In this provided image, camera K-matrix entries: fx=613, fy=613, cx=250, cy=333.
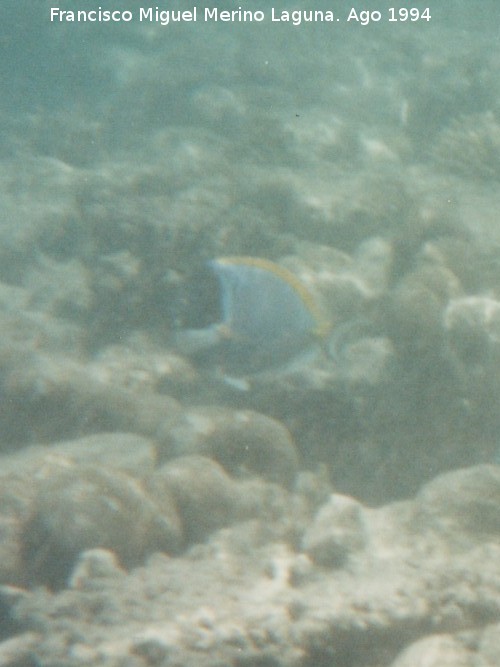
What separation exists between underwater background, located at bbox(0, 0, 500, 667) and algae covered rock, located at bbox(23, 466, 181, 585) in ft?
0.03

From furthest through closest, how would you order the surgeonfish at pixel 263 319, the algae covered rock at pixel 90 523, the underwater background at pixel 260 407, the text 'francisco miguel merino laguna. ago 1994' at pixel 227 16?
the text 'francisco miguel merino laguna. ago 1994' at pixel 227 16 → the surgeonfish at pixel 263 319 → the algae covered rock at pixel 90 523 → the underwater background at pixel 260 407

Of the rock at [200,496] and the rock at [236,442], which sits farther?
the rock at [236,442]

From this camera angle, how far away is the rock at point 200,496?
3217mm

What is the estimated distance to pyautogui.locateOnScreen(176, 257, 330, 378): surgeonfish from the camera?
312 cm

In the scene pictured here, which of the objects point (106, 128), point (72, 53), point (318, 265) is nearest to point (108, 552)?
point (318, 265)

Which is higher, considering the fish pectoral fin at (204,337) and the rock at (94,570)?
the fish pectoral fin at (204,337)

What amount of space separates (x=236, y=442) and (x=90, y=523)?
119 centimetres

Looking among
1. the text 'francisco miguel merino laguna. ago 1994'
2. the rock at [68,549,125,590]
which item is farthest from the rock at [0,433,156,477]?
the text 'francisco miguel merino laguna. ago 1994'

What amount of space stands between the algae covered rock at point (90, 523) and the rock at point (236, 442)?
0.60m

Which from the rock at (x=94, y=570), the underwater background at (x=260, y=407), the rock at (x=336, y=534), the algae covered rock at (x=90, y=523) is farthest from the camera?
the rock at (x=336, y=534)

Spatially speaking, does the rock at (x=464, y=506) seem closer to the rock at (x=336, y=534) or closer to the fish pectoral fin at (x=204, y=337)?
the rock at (x=336, y=534)

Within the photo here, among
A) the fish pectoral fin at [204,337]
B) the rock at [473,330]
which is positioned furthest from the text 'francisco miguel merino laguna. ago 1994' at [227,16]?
the fish pectoral fin at [204,337]

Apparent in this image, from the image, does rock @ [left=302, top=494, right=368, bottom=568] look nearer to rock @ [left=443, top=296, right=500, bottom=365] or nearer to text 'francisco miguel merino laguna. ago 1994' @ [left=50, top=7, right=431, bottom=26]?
rock @ [left=443, top=296, right=500, bottom=365]

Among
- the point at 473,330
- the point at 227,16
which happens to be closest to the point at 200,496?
the point at 473,330
